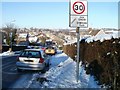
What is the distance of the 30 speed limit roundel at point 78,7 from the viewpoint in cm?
1338

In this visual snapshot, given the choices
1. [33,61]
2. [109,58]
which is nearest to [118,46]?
[109,58]

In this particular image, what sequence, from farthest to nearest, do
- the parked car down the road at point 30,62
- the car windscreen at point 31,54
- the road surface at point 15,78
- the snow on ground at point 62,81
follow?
1. the car windscreen at point 31,54
2. the parked car down the road at point 30,62
3. the road surface at point 15,78
4. the snow on ground at point 62,81

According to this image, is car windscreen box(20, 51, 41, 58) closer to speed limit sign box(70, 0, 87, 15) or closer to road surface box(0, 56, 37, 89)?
road surface box(0, 56, 37, 89)

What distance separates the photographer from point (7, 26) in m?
106

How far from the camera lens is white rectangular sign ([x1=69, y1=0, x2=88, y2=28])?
43.8ft

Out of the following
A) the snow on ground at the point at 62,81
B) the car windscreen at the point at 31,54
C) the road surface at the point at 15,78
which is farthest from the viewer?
the car windscreen at the point at 31,54

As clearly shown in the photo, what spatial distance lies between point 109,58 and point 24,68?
971cm

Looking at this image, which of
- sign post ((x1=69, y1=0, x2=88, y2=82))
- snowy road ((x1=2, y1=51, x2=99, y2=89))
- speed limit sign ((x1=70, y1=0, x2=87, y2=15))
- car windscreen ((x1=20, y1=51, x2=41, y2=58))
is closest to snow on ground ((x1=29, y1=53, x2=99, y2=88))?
snowy road ((x1=2, y1=51, x2=99, y2=89))

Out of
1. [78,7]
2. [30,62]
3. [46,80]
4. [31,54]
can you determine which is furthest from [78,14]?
[31,54]

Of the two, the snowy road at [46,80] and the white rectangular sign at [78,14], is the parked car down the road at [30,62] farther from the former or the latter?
the white rectangular sign at [78,14]

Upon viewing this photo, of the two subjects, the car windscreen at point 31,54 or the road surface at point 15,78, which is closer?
the road surface at point 15,78

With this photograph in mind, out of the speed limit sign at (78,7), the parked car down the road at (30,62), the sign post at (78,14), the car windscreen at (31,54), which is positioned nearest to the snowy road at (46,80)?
the parked car down the road at (30,62)

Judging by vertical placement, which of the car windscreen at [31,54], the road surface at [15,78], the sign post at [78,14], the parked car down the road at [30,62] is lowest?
the road surface at [15,78]

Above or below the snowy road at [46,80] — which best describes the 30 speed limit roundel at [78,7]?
above
